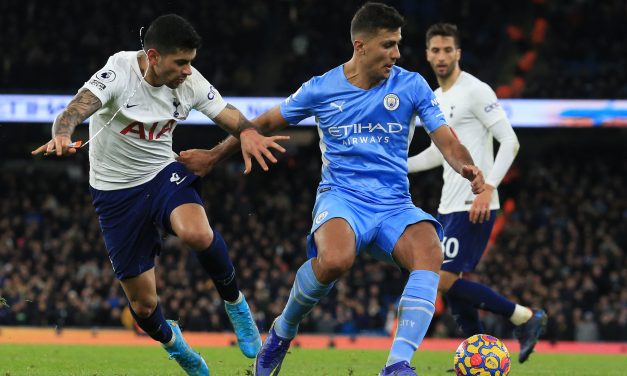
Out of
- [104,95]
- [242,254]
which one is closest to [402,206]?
[104,95]

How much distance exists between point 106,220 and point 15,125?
20935 millimetres

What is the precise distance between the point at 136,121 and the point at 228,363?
3.91 m

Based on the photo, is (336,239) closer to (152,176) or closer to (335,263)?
(335,263)

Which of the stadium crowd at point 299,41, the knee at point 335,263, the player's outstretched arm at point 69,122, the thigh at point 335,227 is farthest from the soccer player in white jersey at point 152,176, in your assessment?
the stadium crowd at point 299,41

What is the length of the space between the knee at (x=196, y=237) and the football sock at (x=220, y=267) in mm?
110

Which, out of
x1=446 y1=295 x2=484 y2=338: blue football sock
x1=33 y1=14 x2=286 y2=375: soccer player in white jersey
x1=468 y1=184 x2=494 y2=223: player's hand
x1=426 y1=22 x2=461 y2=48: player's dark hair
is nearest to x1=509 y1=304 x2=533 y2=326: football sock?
x1=446 y1=295 x2=484 y2=338: blue football sock

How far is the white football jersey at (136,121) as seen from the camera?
7.56 metres

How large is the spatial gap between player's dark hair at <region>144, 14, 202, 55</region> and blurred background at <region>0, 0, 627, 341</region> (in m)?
13.5

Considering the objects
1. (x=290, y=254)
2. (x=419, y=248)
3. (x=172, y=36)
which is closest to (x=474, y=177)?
(x=419, y=248)

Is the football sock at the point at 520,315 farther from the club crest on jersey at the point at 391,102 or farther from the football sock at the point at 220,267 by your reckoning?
the club crest on jersey at the point at 391,102

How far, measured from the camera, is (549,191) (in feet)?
87.8

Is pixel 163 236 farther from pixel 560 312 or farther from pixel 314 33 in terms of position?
pixel 314 33

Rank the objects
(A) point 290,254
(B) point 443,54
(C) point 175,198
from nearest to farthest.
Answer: (C) point 175,198 < (B) point 443,54 < (A) point 290,254

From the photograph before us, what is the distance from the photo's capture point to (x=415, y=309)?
6422mm
